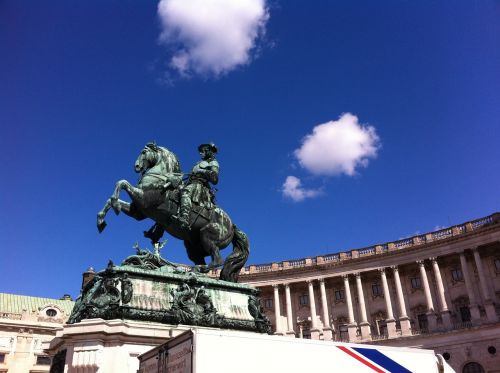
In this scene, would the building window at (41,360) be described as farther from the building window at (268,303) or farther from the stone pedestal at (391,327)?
the stone pedestal at (391,327)

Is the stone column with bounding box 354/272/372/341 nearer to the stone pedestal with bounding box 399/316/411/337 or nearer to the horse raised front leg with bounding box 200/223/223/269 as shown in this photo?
the stone pedestal with bounding box 399/316/411/337

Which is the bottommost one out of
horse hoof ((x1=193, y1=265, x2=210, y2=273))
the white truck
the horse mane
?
the white truck

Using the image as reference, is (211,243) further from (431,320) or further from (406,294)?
(406,294)

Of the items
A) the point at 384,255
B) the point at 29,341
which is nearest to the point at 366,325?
the point at 384,255

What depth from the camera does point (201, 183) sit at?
42.9 ft

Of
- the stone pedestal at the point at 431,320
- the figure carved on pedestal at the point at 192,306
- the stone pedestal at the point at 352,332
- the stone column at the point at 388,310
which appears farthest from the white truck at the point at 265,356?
the stone pedestal at the point at 352,332

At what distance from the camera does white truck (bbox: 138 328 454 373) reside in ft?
23.2

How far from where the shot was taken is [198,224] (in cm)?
1246

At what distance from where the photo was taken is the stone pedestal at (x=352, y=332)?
64.7 meters

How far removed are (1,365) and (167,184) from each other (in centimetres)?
6173

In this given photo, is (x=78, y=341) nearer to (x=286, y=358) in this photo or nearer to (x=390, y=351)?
(x=286, y=358)

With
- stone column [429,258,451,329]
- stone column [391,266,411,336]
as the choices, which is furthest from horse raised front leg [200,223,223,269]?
stone column [391,266,411,336]

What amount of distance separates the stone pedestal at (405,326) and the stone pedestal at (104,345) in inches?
2257

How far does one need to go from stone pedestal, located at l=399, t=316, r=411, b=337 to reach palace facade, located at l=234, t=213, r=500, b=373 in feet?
0.41
